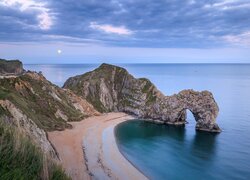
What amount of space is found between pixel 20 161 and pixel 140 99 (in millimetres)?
99957

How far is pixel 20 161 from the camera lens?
36.3ft

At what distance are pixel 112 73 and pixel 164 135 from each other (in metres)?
49.9

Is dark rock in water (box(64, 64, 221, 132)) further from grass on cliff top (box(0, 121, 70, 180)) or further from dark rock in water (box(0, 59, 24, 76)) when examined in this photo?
Answer: grass on cliff top (box(0, 121, 70, 180))

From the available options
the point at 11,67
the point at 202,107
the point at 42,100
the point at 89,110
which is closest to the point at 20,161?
the point at 42,100

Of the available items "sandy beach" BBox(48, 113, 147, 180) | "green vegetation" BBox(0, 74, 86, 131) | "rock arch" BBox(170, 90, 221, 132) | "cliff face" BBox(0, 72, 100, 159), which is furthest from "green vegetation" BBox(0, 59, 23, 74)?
"rock arch" BBox(170, 90, 221, 132)

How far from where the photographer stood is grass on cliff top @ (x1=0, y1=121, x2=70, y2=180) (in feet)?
32.9

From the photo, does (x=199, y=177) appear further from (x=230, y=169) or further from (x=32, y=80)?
(x=32, y=80)

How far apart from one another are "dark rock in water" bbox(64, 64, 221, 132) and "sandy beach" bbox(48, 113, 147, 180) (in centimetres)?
1944

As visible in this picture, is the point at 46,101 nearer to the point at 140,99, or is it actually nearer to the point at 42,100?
the point at 42,100

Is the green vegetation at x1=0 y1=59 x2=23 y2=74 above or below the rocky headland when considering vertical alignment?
above

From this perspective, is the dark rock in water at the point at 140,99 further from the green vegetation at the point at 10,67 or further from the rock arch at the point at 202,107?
the green vegetation at the point at 10,67

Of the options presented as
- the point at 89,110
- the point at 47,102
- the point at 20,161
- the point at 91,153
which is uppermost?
the point at 20,161

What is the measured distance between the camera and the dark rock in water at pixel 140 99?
88438 mm

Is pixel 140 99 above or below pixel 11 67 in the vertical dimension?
below
